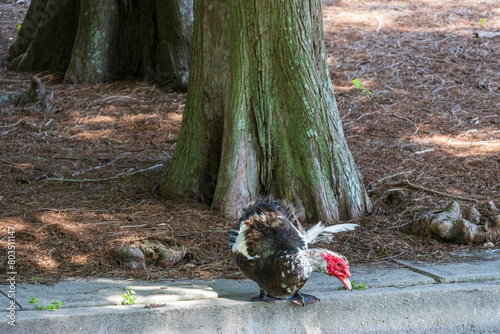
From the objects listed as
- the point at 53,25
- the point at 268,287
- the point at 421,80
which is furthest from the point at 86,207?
the point at 421,80

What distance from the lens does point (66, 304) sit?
3.62m

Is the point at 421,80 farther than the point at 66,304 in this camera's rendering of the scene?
Yes

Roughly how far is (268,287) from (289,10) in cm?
266

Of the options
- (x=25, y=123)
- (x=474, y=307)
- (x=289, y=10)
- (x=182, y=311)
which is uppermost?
(x=289, y=10)

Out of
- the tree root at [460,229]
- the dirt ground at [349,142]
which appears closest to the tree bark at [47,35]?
the dirt ground at [349,142]

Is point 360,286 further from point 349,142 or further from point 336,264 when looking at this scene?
point 349,142

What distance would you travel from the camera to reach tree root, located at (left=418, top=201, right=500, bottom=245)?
4977mm

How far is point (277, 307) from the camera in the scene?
383 centimetres

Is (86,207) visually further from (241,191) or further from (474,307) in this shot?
(474,307)

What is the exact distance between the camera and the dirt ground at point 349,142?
4.77 metres

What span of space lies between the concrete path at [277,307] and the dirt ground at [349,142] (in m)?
0.32

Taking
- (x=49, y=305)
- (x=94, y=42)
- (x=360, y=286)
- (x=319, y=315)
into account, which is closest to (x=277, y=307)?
(x=319, y=315)

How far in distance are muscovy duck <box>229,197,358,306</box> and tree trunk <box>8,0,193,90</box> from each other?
582 centimetres

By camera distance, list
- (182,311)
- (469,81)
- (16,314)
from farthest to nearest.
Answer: (469,81), (182,311), (16,314)
